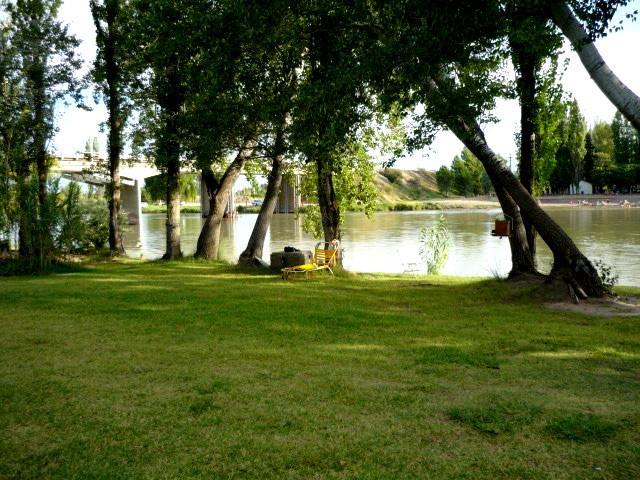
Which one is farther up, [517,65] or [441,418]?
[517,65]

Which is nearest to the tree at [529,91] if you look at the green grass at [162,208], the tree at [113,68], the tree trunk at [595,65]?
the tree trunk at [595,65]

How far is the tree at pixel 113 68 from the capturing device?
20500 millimetres

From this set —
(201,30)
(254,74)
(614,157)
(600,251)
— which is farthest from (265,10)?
(614,157)

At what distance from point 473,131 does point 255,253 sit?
9.23 meters

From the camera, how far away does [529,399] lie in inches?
224

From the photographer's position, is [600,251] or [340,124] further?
[600,251]

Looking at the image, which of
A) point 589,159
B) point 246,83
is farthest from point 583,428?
point 589,159

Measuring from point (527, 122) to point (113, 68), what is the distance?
47.9 ft

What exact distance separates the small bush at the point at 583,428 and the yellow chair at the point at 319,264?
1087 cm

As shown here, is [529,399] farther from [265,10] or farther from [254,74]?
[254,74]

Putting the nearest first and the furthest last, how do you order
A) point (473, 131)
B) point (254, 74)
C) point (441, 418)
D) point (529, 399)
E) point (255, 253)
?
point (441, 418)
point (529, 399)
point (473, 131)
point (254, 74)
point (255, 253)

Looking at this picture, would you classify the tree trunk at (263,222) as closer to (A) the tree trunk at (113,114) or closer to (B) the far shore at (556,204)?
(A) the tree trunk at (113,114)

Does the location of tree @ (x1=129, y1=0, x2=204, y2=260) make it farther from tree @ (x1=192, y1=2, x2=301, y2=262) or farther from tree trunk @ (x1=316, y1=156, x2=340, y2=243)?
tree trunk @ (x1=316, y1=156, x2=340, y2=243)

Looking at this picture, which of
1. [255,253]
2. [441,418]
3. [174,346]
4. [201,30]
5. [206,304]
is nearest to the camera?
[441,418]
